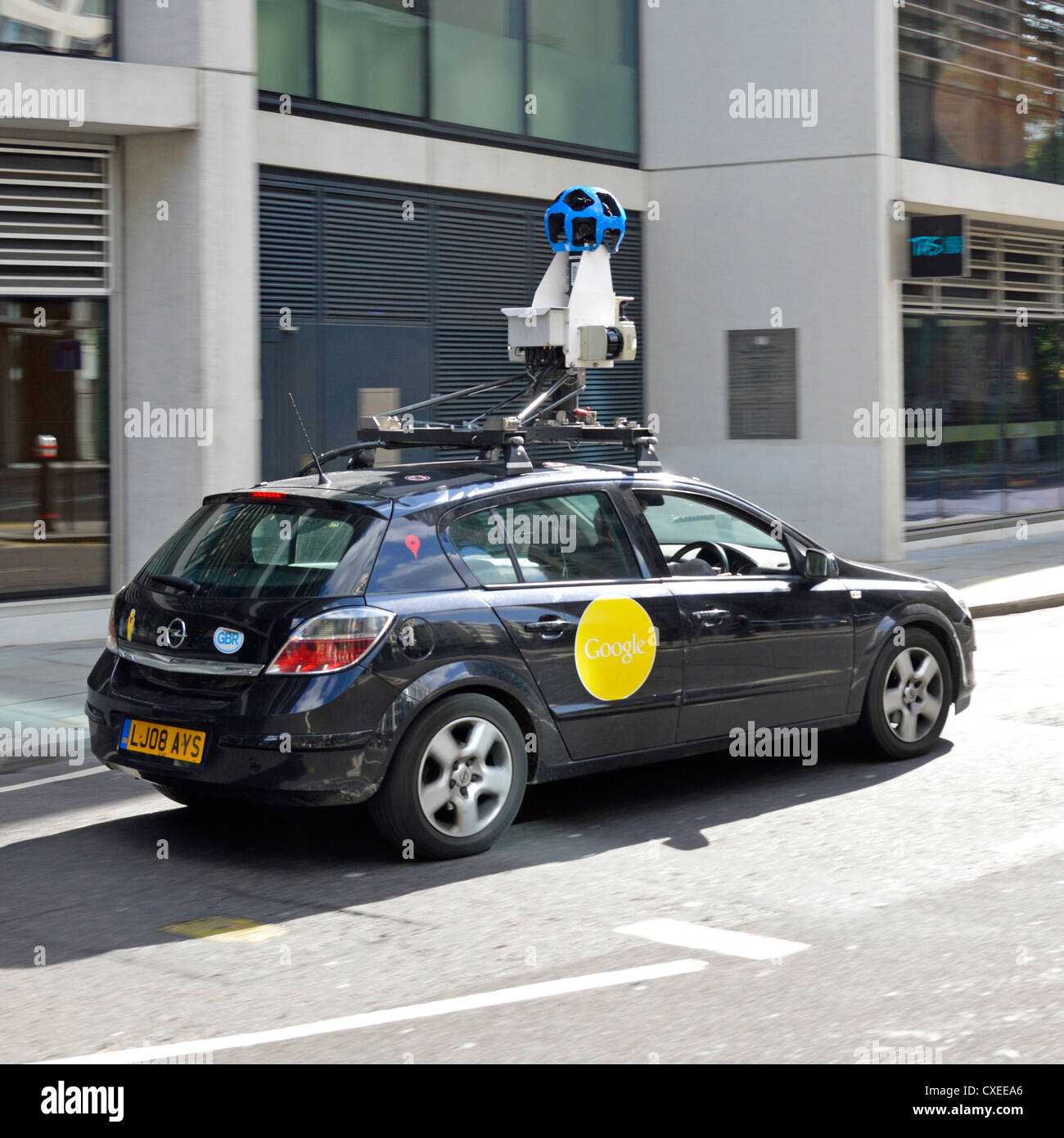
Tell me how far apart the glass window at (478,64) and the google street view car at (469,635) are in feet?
32.9

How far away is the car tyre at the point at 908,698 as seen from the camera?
26.3ft

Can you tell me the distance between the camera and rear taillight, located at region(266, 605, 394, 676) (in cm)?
609

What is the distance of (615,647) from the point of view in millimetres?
6902

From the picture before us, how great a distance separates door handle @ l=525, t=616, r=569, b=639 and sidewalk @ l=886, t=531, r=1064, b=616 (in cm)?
884

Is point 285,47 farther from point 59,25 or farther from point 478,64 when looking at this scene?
point 478,64

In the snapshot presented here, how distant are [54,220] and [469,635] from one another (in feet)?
27.7

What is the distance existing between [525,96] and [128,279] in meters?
6.02

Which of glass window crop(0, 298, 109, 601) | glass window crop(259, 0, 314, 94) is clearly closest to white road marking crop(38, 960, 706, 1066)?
glass window crop(0, 298, 109, 601)

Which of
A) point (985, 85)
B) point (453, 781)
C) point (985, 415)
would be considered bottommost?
point (453, 781)

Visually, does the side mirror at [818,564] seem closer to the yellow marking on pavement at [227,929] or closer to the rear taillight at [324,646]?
the rear taillight at [324,646]

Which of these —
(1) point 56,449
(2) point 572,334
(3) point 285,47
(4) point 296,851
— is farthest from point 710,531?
(3) point 285,47

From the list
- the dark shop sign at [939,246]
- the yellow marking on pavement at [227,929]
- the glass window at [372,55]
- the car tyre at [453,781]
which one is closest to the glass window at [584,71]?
the glass window at [372,55]

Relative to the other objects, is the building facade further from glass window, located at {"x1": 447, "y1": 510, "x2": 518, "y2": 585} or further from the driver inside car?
glass window, located at {"x1": 447, "y1": 510, "x2": 518, "y2": 585}
